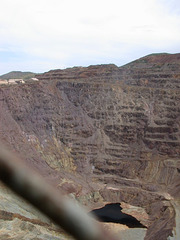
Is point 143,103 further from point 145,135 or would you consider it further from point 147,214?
point 147,214

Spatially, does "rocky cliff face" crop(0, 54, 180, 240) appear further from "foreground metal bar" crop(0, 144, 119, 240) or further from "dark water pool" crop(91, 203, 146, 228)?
"foreground metal bar" crop(0, 144, 119, 240)

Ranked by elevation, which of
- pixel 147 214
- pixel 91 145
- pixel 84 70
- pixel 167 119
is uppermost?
pixel 84 70

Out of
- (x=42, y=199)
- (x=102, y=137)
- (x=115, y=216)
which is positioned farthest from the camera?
(x=102, y=137)

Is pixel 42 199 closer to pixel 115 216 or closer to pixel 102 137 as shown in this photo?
pixel 115 216

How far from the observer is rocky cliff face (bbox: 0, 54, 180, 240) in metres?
38.7

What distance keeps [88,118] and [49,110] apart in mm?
6599

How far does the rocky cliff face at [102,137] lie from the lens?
38.7 m

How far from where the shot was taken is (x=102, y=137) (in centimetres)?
4834

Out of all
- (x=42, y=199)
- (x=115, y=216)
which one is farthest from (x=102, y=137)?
(x=42, y=199)

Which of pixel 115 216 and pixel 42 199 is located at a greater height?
pixel 42 199

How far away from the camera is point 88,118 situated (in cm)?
5019

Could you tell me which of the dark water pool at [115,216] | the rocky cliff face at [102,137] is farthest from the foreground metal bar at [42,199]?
the rocky cliff face at [102,137]

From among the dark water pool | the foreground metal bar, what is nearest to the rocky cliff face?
the dark water pool

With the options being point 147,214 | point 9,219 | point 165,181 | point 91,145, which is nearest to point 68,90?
point 91,145
